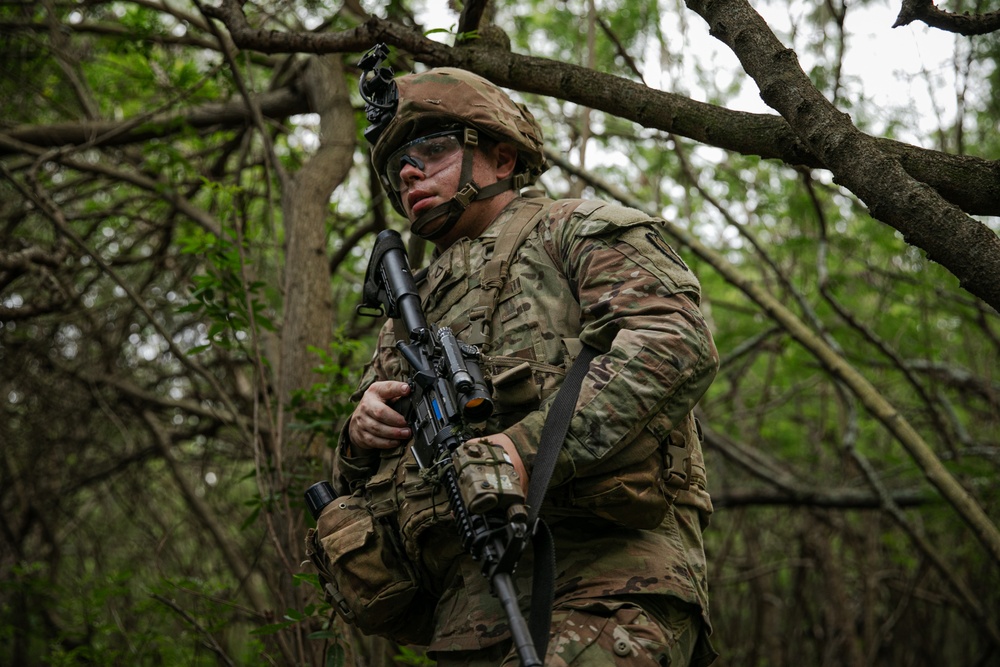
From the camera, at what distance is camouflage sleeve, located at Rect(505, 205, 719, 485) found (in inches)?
82.7

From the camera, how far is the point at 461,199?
2.70 m

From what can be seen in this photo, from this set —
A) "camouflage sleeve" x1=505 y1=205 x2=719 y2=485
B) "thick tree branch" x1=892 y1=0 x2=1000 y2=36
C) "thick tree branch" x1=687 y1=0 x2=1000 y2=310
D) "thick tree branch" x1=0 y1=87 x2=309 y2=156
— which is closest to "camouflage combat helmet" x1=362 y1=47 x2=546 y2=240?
"camouflage sleeve" x1=505 y1=205 x2=719 y2=485

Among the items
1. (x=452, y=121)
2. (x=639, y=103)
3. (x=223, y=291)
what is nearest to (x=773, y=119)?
Result: (x=639, y=103)

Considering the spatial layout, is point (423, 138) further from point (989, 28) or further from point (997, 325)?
point (997, 325)

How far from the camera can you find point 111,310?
21.1 feet

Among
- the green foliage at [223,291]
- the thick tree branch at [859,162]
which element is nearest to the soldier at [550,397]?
the thick tree branch at [859,162]

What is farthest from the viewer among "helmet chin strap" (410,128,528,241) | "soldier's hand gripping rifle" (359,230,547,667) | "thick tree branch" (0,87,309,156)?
"thick tree branch" (0,87,309,156)

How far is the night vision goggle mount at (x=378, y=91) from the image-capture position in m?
2.82

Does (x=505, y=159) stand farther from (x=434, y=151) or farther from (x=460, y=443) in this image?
(x=460, y=443)

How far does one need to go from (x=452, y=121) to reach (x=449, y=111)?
0.12 feet

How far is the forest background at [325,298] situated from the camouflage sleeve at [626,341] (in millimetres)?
456

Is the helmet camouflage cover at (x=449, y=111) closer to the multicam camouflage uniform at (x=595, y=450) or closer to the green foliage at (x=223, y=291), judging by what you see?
the multicam camouflage uniform at (x=595, y=450)

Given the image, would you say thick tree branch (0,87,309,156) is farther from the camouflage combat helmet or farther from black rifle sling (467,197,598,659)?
black rifle sling (467,197,598,659)

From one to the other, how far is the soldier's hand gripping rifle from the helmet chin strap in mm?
104
